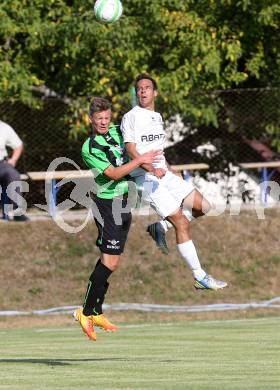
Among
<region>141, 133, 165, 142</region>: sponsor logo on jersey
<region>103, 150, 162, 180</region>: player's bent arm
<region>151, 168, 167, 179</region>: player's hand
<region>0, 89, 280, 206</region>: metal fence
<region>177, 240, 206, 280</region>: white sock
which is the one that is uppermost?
<region>141, 133, 165, 142</region>: sponsor logo on jersey

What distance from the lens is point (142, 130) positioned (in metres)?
11.8

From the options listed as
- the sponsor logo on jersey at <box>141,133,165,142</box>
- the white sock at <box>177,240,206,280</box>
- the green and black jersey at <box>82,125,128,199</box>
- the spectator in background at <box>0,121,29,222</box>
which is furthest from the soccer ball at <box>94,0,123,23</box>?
the spectator in background at <box>0,121,29,222</box>

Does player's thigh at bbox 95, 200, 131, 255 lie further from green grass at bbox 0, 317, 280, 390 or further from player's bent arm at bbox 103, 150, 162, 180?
green grass at bbox 0, 317, 280, 390

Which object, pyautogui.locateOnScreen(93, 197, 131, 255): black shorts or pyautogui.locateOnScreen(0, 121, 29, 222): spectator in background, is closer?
pyautogui.locateOnScreen(93, 197, 131, 255): black shorts

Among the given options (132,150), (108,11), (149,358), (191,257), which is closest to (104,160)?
(132,150)

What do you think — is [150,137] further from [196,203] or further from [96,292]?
[96,292]

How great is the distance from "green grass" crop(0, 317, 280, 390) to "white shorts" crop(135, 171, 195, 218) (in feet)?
4.68

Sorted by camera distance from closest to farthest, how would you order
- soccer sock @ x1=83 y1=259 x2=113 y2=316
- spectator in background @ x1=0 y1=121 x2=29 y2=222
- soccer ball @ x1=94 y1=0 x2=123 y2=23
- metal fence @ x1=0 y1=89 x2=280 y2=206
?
soccer sock @ x1=83 y1=259 x2=113 y2=316
soccer ball @ x1=94 y1=0 x2=123 y2=23
spectator in background @ x1=0 y1=121 x2=29 y2=222
metal fence @ x1=0 y1=89 x2=280 y2=206

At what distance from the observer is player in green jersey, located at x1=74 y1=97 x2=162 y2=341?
1154 cm

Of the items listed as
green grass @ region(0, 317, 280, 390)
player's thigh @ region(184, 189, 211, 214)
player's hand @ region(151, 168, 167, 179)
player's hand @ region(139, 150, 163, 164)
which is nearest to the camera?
green grass @ region(0, 317, 280, 390)

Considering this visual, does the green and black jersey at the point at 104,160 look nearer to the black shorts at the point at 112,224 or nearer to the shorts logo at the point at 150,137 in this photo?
the black shorts at the point at 112,224

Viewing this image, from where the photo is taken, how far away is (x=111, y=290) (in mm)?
20641

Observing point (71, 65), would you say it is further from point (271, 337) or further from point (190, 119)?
point (271, 337)

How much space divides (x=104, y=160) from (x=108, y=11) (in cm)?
300
